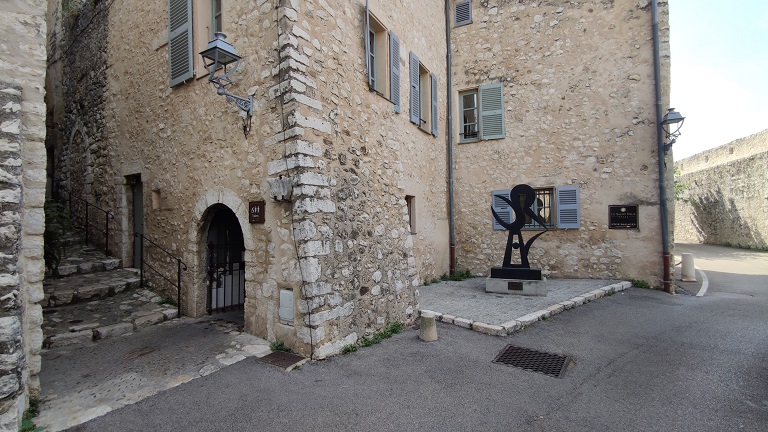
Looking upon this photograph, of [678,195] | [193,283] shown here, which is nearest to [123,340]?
[193,283]

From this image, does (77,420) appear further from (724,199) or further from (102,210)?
(724,199)

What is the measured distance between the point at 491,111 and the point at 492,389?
7177 millimetres

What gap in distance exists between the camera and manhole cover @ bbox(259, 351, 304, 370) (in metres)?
3.90

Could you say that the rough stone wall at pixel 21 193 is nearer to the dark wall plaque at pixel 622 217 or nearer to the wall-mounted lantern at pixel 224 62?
the wall-mounted lantern at pixel 224 62

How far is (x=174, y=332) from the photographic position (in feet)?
16.0

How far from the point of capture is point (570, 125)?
8344 millimetres

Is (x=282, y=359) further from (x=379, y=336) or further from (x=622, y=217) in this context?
(x=622, y=217)

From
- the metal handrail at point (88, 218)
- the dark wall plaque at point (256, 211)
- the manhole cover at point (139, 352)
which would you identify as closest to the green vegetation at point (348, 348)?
the dark wall plaque at point (256, 211)

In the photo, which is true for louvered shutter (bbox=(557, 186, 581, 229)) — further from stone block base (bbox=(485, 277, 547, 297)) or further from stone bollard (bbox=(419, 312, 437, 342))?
stone bollard (bbox=(419, 312, 437, 342))

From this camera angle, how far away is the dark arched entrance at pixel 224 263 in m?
5.73

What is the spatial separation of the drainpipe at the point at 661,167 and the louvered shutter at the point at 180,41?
888 centimetres

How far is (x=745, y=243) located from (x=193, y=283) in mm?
19039

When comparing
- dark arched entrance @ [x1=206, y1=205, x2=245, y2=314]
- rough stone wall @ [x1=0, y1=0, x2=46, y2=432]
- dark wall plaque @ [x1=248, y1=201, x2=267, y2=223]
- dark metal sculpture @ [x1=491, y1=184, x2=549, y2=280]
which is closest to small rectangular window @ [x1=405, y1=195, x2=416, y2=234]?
dark metal sculpture @ [x1=491, y1=184, x2=549, y2=280]

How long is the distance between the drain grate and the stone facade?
46.5ft
